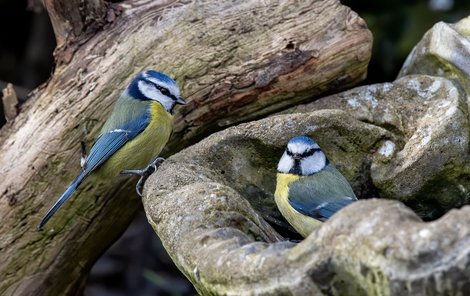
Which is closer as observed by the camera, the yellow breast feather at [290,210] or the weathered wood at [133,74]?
the yellow breast feather at [290,210]

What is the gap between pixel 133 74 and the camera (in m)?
3.35

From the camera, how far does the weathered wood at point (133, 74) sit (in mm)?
3236

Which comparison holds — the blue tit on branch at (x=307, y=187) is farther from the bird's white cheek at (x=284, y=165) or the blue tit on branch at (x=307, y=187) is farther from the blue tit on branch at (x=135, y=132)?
the blue tit on branch at (x=135, y=132)

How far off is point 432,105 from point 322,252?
1.43 metres

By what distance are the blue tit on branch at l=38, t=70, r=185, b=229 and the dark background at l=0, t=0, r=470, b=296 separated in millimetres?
885

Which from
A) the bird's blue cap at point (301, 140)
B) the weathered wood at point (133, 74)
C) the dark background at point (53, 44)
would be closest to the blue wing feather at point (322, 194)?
the bird's blue cap at point (301, 140)

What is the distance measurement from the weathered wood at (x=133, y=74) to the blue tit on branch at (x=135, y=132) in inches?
2.9

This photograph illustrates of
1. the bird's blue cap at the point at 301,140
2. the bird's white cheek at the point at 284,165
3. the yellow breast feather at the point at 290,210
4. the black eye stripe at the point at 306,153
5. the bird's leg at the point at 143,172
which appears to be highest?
the bird's blue cap at the point at 301,140

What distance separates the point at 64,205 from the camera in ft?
10.7

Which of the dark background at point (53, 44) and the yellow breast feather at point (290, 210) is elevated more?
the yellow breast feather at point (290, 210)

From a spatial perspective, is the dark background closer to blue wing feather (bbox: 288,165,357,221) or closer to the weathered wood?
the weathered wood

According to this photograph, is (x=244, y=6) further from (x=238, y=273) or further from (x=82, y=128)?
(x=238, y=273)

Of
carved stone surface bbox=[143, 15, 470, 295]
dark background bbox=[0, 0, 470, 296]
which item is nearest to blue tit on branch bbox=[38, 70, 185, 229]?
carved stone surface bbox=[143, 15, 470, 295]

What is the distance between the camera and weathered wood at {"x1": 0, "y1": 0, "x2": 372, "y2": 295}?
3236 millimetres
